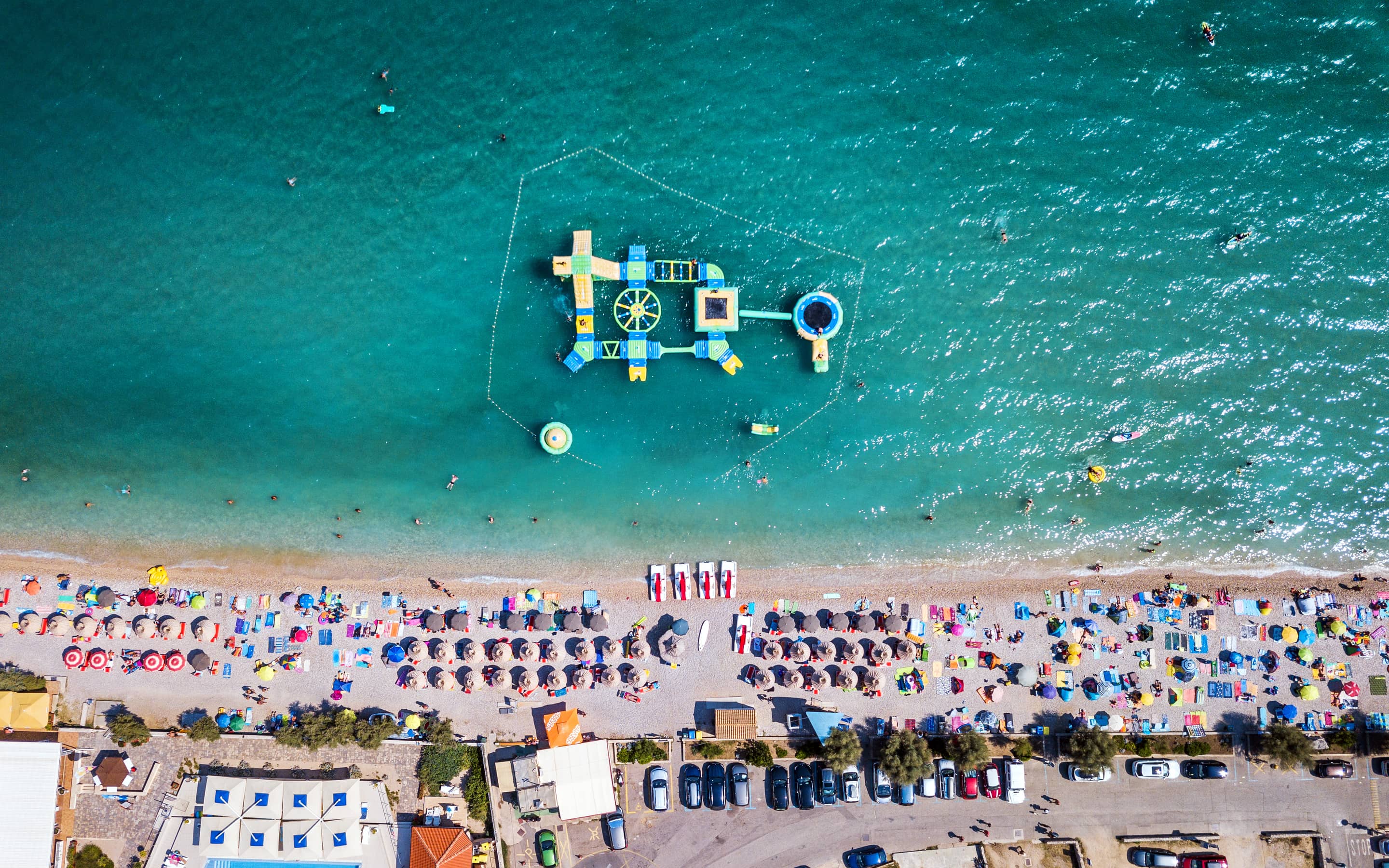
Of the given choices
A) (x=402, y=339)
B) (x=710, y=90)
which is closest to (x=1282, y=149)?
(x=710, y=90)

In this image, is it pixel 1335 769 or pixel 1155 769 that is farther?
pixel 1335 769

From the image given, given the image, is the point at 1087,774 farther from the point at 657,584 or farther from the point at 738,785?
the point at 657,584

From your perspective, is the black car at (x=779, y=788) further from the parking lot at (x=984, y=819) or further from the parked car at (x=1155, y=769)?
the parked car at (x=1155, y=769)

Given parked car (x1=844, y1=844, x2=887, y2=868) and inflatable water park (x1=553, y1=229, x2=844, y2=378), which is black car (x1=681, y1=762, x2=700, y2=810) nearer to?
parked car (x1=844, y1=844, x2=887, y2=868)

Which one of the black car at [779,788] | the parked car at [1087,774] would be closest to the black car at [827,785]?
the black car at [779,788]

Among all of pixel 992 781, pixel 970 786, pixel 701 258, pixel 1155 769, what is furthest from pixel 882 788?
pixel 701 258

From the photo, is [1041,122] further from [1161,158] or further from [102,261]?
[102,261]
